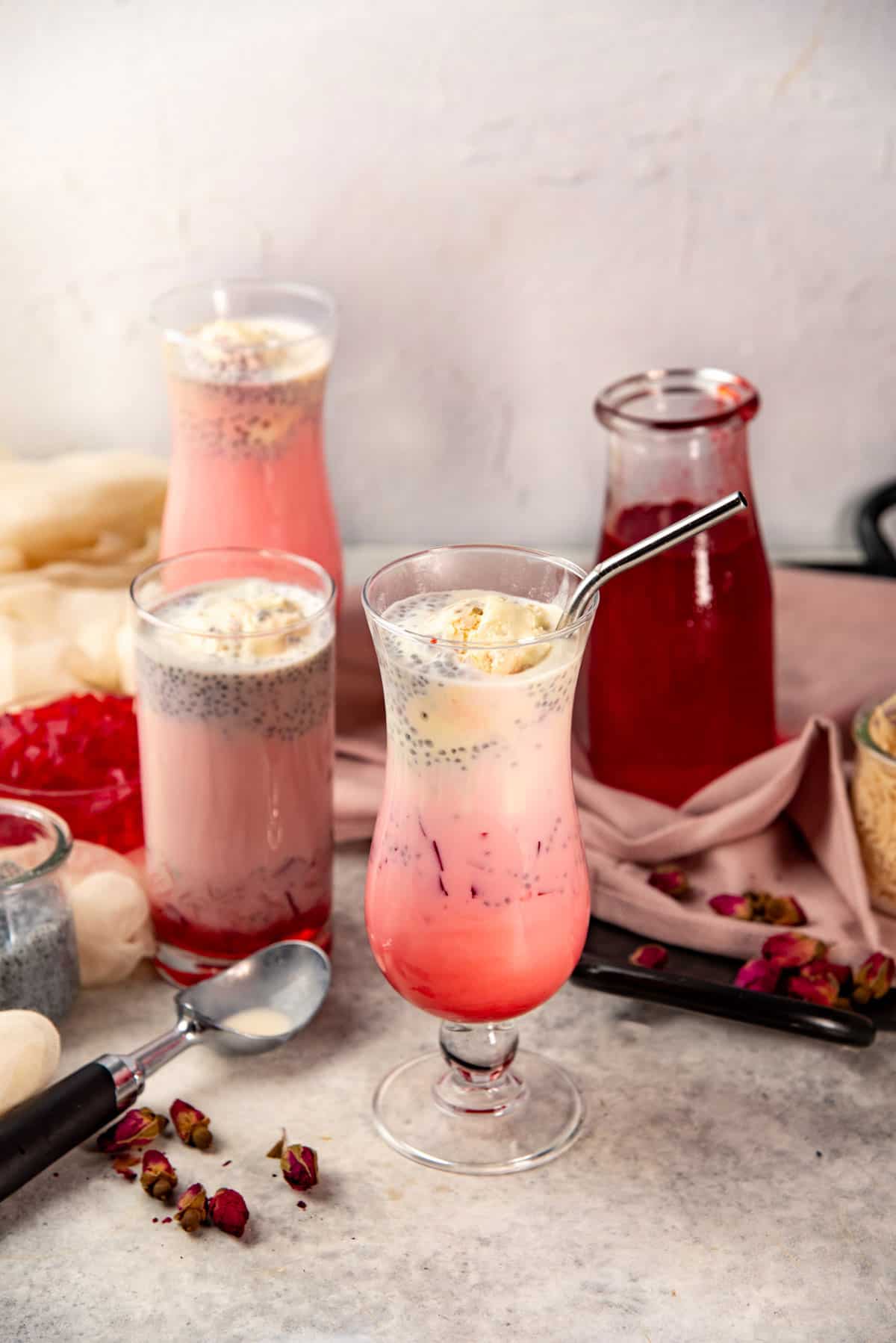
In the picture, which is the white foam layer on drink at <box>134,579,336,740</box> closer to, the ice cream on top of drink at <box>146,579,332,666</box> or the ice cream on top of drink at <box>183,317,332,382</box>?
the ice cream on top of drink at <box>146,579,332,666</box>

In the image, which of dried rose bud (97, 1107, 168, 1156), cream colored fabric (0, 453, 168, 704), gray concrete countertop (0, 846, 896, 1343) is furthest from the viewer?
cream colored fabric (0, 453, 168, 704)

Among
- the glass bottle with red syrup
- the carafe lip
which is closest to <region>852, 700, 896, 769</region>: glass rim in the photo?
the glass bottle with red syrup

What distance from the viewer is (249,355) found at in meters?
1.28

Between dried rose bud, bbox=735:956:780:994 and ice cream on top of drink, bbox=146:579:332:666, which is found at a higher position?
ice cream on top of drink, bbox=146:579:332:666

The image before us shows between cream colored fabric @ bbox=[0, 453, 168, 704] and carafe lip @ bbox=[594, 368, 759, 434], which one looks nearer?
carafe lip @ bbox=[594, 368, 759, 434]

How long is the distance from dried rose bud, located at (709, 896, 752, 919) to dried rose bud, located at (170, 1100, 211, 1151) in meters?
0.43

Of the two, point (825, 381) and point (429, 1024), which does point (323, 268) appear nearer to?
point (825, 381)

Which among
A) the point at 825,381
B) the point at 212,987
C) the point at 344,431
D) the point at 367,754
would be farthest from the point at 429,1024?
the point at 825,381

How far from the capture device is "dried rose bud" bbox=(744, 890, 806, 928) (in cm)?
121

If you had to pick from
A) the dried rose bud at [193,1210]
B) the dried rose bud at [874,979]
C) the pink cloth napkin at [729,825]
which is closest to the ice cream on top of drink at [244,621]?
the pink cloth napkin at [729,825]

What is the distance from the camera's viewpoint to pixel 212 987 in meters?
1.12

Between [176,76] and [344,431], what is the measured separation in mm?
418

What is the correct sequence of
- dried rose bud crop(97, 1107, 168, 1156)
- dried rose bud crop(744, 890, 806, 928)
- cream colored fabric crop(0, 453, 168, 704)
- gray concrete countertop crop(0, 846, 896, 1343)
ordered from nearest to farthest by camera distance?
gray concrete countertop crop(0, 846, 896, 1343), dried rose bud crop(97, 1107, 168, 1156), dried rose bud crop(744, 890, 806, 928), cream colored fabric crop(0, 453, 168, 704)

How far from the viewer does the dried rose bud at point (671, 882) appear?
1247mm
